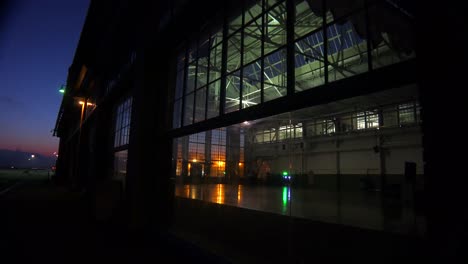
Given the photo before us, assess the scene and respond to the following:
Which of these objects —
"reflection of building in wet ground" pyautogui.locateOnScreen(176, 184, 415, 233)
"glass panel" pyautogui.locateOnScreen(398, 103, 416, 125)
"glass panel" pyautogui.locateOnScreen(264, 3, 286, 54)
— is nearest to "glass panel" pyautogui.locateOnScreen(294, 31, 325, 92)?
"glass panel" pyautogui.locateOnScreen(264, 3, 286, 54)

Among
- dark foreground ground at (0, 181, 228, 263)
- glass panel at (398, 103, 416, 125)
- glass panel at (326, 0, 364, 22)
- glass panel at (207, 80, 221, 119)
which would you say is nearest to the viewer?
glass panel at (326, 0, 364, 22)

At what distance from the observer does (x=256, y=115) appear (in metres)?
5.57

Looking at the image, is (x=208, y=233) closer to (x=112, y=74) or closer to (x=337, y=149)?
(x=112, y=74)

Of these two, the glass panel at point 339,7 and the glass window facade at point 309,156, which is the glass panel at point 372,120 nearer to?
the glass window facade at point 309,156

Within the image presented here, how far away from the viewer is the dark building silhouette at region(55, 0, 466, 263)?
3.69 meters

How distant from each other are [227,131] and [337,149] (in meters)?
15.3

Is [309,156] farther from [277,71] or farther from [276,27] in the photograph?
[276,27]

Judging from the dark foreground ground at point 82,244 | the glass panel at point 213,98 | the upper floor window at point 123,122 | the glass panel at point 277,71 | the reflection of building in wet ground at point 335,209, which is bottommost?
the dark foreground ground at point 82,244

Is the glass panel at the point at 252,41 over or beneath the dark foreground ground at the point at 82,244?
over

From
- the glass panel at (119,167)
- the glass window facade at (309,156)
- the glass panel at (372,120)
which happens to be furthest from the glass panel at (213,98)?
the glass panel at (372,120)

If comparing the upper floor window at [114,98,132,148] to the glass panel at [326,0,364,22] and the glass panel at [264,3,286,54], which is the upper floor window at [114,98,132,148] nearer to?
the glass panel at [264,3,286,54]

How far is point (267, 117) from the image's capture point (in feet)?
39.9

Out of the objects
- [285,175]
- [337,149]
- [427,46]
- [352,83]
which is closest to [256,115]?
[352,83]

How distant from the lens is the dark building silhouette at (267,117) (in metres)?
3.69
